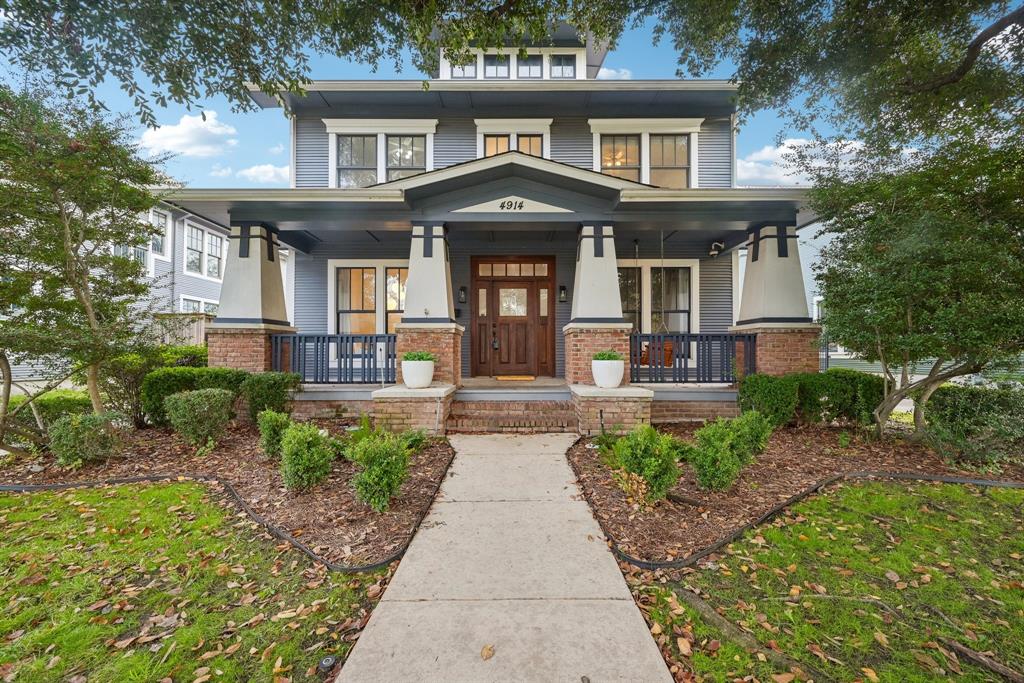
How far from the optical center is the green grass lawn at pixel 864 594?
2.14m

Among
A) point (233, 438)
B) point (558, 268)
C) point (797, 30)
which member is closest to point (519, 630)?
point (233, 438)

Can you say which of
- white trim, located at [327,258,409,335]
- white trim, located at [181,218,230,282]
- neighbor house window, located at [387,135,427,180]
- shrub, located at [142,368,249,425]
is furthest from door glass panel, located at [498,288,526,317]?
white trim, located at [181,218,230,282]

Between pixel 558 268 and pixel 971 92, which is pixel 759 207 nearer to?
pixel 971 92

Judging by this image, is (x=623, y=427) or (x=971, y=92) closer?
(x=971, y=92)

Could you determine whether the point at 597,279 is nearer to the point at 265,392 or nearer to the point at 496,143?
the point at 496,143

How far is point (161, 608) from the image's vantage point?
2545 mm

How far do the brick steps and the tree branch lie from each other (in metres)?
6.51

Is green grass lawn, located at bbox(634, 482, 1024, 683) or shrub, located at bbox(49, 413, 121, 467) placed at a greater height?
shrub, located at bbox(49, 413, 121, 467)

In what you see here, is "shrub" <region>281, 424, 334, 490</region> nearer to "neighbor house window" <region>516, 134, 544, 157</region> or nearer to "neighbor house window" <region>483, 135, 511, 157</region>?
"neighbor house window" <region>483, 135, 511, 157</region>

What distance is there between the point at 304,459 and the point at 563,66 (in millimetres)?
11398

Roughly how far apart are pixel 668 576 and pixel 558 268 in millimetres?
7620

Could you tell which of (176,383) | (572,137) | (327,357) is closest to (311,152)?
(327,357)

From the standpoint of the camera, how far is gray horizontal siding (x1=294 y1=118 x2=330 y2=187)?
31.6 ft

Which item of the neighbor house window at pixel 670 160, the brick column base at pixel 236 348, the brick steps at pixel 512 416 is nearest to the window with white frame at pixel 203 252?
the brick column base at pixel 236 348
